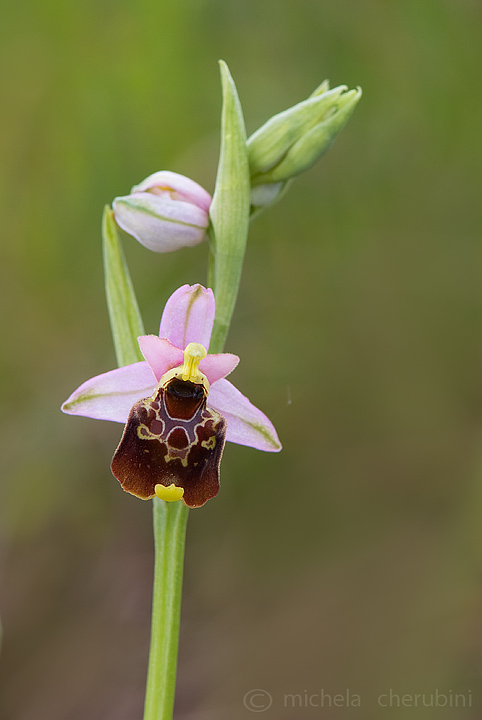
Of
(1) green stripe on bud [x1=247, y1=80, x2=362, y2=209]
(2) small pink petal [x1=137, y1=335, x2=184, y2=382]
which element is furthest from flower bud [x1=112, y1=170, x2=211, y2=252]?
(2) small pink petal [x1=137, y1=335, x2=184, y2=382]

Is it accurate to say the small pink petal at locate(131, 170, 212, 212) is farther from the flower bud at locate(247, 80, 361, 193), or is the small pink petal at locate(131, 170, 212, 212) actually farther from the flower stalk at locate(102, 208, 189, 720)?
the flower stalk at locate(102, 208, 189, 720)

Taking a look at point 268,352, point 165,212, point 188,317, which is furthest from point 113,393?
point 268,352

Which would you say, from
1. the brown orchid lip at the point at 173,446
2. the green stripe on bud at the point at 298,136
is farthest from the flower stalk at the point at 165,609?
the green stripe on bud at the point at 298,136

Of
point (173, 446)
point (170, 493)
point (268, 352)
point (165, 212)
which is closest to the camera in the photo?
point (170, 493)

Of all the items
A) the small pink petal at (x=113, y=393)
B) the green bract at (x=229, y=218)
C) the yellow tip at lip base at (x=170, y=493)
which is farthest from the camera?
the green bract at (x=229, y=218)

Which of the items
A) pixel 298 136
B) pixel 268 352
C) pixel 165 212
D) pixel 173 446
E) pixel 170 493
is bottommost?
pixel 170 493

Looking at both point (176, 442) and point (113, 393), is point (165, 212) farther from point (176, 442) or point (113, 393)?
point (176, 442)

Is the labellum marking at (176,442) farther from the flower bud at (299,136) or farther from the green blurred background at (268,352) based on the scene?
the green blurred background at (268,352)

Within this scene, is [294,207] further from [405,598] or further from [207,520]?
[405,598]
